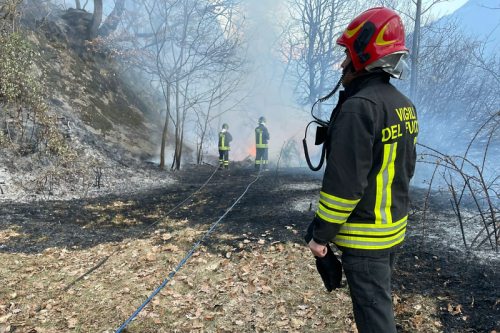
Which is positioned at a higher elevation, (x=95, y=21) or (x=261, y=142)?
(x=95, y=21)

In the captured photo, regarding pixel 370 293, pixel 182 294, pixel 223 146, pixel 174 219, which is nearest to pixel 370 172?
pixel 370 293

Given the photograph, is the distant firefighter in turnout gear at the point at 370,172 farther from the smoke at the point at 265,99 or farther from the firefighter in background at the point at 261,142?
the smoke at the point at 265,99

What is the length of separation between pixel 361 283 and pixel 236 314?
207cm

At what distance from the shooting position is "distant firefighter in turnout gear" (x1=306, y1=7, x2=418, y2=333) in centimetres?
193

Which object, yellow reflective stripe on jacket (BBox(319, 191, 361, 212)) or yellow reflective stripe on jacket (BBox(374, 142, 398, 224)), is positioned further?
yellow reflective stripe on jacket (BBox(374, 142, 398, 224))

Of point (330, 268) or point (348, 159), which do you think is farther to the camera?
point (330, 268)

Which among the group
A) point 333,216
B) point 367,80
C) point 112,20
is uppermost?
point 112,20

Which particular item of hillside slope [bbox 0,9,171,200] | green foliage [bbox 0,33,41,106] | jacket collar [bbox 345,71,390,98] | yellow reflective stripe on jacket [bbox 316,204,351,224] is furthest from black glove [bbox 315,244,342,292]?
green foliage [bbox 0,33,41,106]

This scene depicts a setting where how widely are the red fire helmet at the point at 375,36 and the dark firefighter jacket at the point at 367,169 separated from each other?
0.13 metres

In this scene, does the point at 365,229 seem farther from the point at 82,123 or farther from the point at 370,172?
the point at 82,123

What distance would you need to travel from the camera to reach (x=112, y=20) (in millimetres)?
17500

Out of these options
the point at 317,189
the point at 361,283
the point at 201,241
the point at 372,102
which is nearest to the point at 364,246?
the point at 361,283

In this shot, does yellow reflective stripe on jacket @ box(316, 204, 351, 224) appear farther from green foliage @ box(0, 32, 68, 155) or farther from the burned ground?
green foliage @ box(0, 32, 68, 155)

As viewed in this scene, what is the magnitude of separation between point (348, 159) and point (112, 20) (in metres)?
18.7
